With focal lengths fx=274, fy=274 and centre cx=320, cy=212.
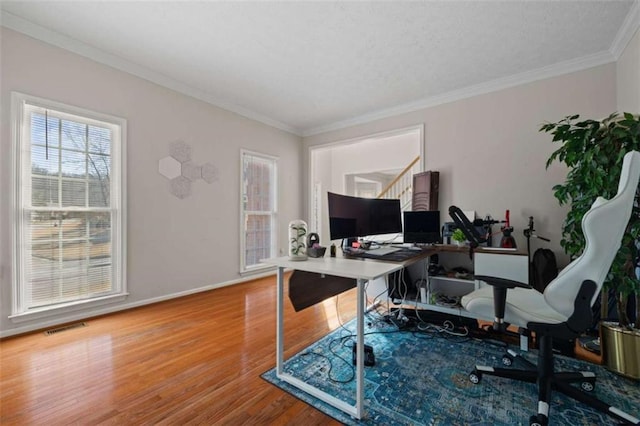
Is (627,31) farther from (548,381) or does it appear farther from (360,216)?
(548,381)

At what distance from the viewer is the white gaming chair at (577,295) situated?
48.6 inches

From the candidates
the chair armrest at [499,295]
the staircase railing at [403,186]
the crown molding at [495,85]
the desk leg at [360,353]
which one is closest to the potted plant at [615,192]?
the chair armrest at [499,295]

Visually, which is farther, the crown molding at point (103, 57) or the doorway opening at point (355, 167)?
the doorway opening at point (355, 167)

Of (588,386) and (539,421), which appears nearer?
(539,421)

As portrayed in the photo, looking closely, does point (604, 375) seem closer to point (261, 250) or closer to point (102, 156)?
point (261, 250)

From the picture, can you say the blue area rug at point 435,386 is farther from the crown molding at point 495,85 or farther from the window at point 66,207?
the crown molding at point 495,85

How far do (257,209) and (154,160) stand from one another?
1693 mm

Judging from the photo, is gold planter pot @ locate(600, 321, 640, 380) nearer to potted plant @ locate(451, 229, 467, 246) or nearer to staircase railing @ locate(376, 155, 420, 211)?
potted plant @ locate(451, 229, 467, 246)

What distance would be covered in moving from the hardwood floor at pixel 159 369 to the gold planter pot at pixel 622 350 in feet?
6.19

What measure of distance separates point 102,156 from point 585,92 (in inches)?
198

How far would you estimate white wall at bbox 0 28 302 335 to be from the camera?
90.7 inches

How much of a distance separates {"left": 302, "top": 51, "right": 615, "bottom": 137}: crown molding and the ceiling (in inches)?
0.5

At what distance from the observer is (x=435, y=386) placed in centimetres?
166

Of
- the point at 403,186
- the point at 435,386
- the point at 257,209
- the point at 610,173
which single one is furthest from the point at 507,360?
the point at 403,186
